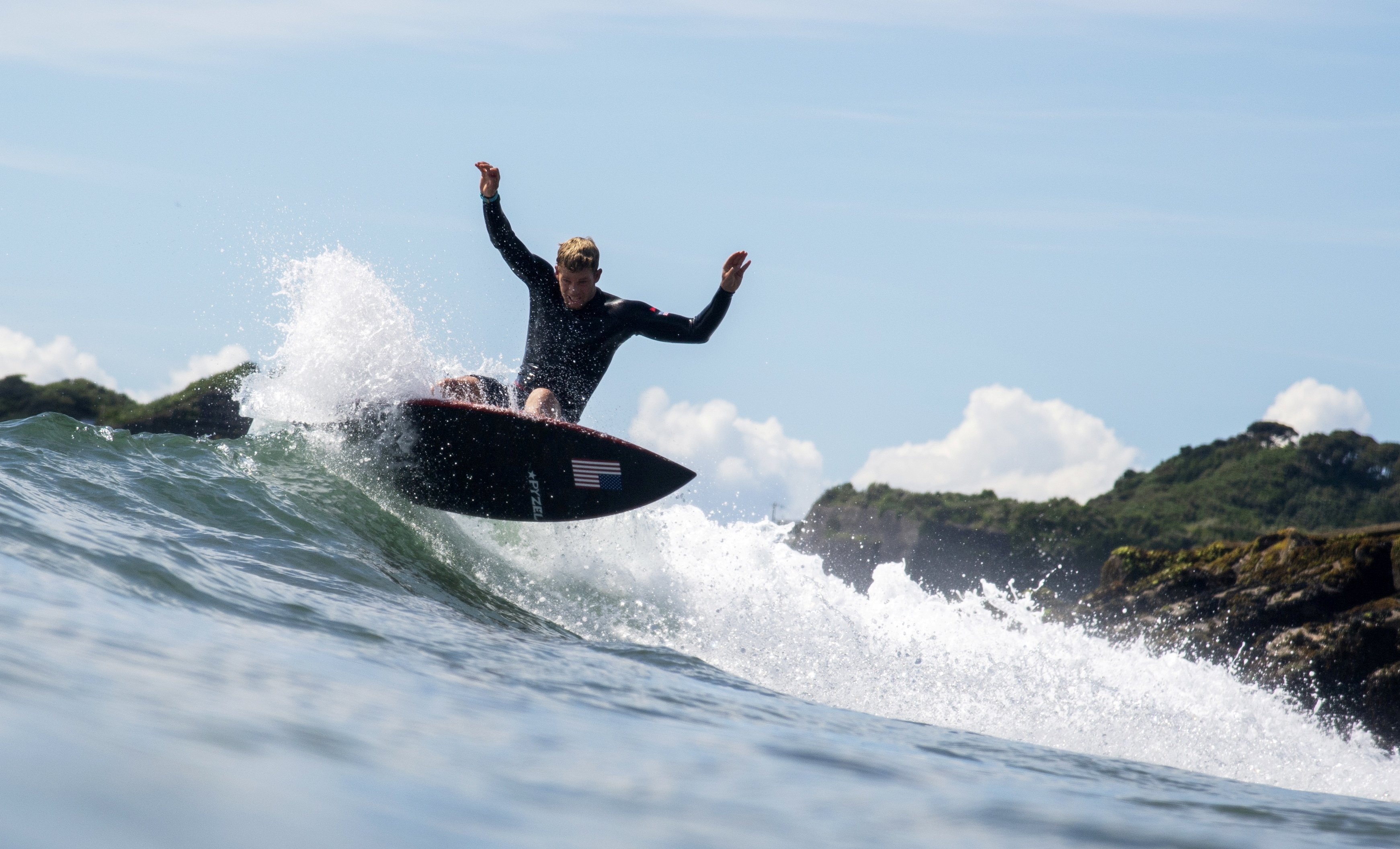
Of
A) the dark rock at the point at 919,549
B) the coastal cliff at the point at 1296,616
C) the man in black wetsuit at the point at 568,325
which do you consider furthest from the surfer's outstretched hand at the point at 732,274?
the dark rock at the point at 919,549

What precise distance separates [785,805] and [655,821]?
1.35 ft

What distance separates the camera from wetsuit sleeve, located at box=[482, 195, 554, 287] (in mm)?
6840

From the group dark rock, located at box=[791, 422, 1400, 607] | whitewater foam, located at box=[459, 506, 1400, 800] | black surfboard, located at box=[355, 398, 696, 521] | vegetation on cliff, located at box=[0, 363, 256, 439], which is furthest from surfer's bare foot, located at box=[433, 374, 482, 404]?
dark rock, located at box=[791, 422, 1400, 607]

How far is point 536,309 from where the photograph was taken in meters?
6.83

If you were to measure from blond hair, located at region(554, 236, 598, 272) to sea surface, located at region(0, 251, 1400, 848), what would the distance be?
114 cm

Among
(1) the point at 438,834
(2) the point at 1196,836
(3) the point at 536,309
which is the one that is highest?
(3) the point at 536,309

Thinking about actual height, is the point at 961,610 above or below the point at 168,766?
above

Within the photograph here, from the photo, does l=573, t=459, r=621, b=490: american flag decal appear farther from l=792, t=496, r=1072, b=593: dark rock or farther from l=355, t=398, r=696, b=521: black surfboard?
l=792, t=496, r=1072, b=593: dark rock

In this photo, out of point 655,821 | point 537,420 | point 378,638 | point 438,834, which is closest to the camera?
point 438,834

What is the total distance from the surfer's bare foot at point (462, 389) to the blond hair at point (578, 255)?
3.09 feet

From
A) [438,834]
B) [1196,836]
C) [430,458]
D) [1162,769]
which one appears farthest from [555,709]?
[430,458]

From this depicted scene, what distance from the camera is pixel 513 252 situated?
6.88m

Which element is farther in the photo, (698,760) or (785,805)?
(698,760)

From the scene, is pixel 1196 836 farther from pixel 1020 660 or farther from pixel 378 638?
pixel 1020 660
